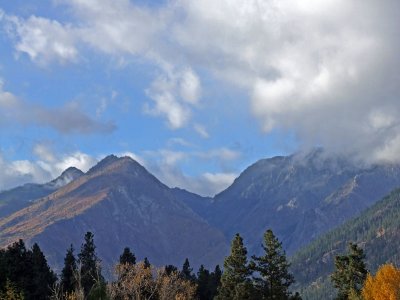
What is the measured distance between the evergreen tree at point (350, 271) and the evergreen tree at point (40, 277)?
155ft

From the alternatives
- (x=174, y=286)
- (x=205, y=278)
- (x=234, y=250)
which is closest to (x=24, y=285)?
(x=174, y=286)

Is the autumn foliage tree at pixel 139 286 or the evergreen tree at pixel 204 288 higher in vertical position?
the evergreen tree at pixel 204 288

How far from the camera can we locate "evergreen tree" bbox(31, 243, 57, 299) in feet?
345

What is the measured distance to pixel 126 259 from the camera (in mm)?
124188

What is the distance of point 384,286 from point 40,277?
69600 millimetres

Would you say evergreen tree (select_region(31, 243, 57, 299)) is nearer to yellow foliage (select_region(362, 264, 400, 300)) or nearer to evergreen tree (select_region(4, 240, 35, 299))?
evergreen tree (select_region(4, 240, 35, 299))

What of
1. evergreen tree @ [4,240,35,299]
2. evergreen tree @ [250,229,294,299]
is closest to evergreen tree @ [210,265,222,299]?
evergreen tree @ [4,240,35,299]

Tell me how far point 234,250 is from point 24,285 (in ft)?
128

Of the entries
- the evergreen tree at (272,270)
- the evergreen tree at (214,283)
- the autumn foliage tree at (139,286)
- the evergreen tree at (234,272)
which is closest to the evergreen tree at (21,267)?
the autumn foliage tree at (139,286)

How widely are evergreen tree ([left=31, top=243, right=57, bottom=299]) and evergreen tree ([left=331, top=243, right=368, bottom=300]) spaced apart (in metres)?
47.1

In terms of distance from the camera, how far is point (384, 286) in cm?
12662

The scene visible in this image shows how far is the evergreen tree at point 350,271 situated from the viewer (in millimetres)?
90688

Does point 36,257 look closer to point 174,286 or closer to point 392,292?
point 174,286

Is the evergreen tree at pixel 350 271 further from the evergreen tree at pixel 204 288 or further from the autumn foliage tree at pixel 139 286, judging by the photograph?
the evergreen tree at pixel 204 288
